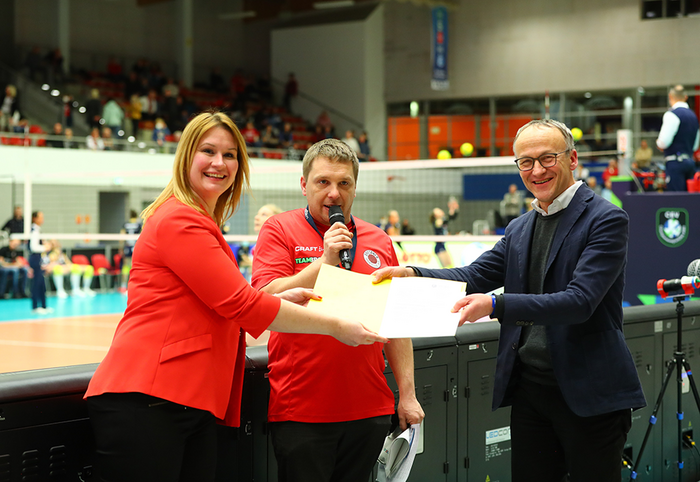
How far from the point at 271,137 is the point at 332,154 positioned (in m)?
20.7

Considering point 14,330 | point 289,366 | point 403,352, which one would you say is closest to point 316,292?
point 289,366

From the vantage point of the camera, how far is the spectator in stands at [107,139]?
56.7 feet

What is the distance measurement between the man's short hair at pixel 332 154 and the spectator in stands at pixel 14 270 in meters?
13.8

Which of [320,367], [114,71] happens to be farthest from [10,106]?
[320,367]

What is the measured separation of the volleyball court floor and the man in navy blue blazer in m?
5.20

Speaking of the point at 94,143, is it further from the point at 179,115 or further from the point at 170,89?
the point at 170,89

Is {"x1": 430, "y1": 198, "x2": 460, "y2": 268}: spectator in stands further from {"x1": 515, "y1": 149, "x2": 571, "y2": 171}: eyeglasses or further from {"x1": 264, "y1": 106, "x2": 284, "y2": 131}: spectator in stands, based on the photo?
{"x1": 264, "y1": 106, "x2": 284, "y2": 131}: spectator in stands

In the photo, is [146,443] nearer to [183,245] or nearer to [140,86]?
[183,245]

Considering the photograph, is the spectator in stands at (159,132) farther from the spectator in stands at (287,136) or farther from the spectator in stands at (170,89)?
the spectator in stands at (287,136)

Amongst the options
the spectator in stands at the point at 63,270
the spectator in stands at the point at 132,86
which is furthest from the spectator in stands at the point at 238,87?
the spectator in stands at the point at 63,270

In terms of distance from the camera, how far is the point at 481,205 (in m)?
20.8

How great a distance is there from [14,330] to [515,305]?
924cm

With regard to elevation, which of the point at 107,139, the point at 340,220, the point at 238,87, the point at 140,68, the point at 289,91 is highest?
the point at 140,68

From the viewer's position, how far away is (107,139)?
17.6m
